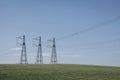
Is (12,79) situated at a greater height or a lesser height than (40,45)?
lesser

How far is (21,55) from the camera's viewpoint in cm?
9362

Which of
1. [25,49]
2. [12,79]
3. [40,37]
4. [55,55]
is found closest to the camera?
[12,79]

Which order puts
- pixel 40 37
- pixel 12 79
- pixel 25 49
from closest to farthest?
1. pixel 12 79
2. pixel 25 49
3. pixel 40 37

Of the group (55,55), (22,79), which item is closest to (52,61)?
(55,55)

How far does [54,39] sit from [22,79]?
237ft

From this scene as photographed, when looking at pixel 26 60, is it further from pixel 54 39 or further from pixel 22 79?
pixel 22 79

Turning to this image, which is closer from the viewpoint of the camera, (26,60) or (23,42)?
(26,60)

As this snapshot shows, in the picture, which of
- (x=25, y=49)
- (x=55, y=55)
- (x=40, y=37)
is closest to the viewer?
(x=55, y=55)

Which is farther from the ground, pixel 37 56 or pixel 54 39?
pixel 54 39

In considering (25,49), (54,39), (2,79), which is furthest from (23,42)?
(2,79)

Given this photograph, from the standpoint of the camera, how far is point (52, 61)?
94.1 metres

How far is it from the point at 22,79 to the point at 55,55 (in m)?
62.8

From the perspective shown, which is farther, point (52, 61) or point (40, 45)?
point (40, 45)

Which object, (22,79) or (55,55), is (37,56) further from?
(22,79)
